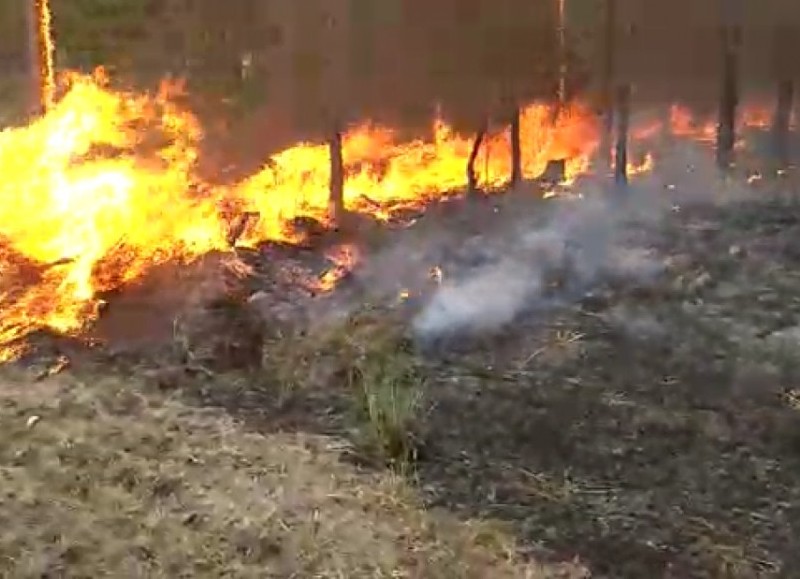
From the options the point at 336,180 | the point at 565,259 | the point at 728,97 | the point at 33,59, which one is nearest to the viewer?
the point at 565,259

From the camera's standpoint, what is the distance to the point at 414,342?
196 inches

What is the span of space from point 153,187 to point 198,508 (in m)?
4.09

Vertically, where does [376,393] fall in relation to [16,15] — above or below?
below

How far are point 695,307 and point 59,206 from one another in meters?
3.97

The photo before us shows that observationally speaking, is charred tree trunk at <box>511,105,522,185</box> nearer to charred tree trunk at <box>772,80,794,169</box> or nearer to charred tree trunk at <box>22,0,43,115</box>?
charred tree trunk at <box>772,80,794,169</box>

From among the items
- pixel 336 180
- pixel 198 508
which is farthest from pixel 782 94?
pixel 198 508

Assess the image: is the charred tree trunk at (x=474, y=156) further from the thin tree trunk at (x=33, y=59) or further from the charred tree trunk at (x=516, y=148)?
the thin tree trunk at (x=33, y=59)

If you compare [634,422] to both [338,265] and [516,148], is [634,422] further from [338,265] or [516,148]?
[516,148]

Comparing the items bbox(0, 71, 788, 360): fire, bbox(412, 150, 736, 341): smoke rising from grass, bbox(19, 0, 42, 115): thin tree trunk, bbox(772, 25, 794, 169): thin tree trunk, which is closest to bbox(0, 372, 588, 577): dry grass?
bbox(0, 71, 788, 360): fire

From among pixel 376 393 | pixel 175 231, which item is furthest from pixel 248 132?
pixel 376 393

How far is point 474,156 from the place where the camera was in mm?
8352

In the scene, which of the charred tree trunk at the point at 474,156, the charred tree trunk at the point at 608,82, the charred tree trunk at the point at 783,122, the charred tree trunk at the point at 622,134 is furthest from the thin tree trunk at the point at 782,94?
the charred tree trunk at the point at 474,156

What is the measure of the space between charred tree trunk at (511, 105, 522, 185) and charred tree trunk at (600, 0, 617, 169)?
607 mm

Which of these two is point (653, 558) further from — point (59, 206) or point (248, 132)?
point (248, 132)
